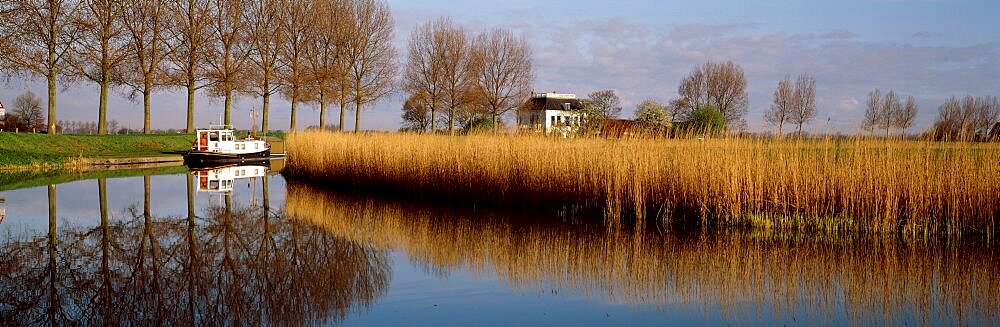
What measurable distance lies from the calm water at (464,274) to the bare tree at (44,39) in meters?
19.2

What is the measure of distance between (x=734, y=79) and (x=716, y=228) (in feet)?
169

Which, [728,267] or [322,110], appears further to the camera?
[322,110]

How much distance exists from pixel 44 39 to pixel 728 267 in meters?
28.8

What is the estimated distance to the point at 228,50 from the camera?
3434 cm

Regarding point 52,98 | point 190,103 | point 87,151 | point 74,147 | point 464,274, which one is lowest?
point 464,274

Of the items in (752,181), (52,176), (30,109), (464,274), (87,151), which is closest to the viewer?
(464,274)

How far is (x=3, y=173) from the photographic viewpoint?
71.4 ft

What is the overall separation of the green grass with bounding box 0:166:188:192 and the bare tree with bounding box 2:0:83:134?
23.1 ft

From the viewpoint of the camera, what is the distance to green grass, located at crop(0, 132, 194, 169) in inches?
956

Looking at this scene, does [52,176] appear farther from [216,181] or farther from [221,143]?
[221,143]

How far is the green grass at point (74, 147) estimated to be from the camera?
79.7ft

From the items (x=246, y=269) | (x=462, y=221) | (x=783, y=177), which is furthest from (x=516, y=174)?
(x=246, y=269)

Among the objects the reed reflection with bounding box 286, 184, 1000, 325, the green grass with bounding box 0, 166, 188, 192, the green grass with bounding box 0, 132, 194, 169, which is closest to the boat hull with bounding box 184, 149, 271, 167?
the green grass with bounding box 0, 132, 194, 169

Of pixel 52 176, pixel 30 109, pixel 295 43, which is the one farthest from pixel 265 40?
pixel 30 109
